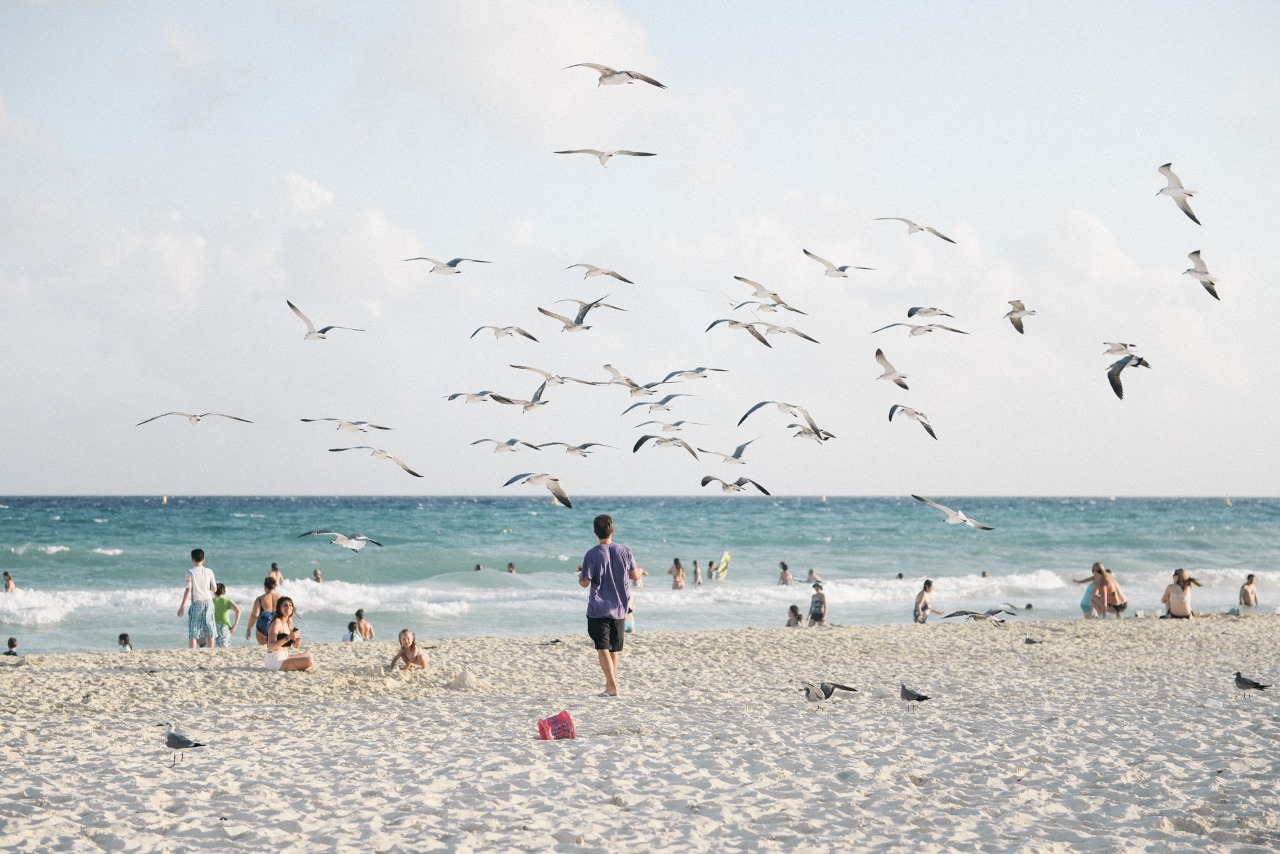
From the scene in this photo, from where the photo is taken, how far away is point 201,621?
1588 cm

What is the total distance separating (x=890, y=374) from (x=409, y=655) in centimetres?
751

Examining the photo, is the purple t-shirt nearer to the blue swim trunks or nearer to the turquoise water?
the blue swim trunks

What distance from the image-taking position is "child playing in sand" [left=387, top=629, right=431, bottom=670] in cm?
1281

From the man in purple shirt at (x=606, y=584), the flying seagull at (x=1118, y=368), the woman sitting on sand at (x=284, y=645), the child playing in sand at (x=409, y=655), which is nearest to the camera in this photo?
the man in purple shirt at (x=606, y=584)

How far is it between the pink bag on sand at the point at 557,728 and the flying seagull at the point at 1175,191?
9734 millimetres

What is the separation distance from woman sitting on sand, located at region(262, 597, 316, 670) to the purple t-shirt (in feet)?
15.7

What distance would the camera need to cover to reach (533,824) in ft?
20.4

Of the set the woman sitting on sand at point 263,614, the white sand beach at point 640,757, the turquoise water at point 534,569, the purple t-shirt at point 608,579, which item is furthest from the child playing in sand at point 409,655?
the turquoise water at point 534,569

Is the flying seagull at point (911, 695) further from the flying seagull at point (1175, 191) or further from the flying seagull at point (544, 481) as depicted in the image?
the flying seagull at point (1175, 191)

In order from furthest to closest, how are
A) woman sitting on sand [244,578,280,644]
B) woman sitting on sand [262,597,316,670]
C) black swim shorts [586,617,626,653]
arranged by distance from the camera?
woman sitting on sand [244,578,280,644] → woman sitting on sand [262,597,316,670] → black swim shorts [586,617,626,653]

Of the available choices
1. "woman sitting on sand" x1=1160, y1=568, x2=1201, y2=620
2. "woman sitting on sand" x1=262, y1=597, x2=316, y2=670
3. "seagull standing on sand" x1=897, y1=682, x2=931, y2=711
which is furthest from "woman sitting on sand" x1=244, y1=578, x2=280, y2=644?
"woman sitting on sand" x1=1160, y1=568, x2=1201, y2=620

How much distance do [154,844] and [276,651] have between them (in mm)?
7202

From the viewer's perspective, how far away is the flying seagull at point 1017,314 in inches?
531

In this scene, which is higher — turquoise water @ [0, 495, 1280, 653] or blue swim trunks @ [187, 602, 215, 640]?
blue swim trunks @ [187, 602, 215, 640]
